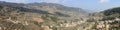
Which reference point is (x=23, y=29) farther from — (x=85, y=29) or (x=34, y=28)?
(x=85, y=29)

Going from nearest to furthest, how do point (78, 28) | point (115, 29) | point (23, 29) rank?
point (115, 29) → point (23, 29) → point (78, 28)

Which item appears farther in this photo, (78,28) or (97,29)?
(78,28)

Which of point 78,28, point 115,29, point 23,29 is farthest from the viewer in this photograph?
point 78,28

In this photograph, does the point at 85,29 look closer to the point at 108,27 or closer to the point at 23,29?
the point at 108,27

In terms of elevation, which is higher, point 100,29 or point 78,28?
point 100,29

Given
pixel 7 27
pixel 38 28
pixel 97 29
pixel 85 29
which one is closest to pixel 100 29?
pixel 97 29

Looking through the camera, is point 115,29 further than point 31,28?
No

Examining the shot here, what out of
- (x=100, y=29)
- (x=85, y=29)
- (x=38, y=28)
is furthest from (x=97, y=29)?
(x=38, y=28)

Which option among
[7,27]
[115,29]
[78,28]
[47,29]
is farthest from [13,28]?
[115,29]

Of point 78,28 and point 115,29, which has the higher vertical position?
point 115,29
